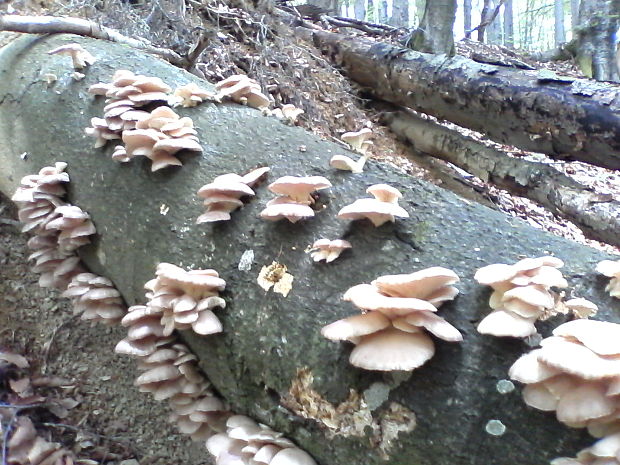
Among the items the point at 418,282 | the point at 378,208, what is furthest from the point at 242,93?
the point at 418,282

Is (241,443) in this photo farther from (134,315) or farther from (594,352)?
(594,352)

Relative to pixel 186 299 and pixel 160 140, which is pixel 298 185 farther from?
pixel 160 140

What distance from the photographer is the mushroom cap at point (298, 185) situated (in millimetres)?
2266

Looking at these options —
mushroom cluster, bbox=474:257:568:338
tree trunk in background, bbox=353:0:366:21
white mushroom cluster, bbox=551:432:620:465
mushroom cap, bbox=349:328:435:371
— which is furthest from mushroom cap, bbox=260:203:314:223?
tree trunk in background, bbox=353:0:366:21

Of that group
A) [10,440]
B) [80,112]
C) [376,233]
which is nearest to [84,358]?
[10,440]

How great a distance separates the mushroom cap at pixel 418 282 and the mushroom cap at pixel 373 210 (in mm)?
385

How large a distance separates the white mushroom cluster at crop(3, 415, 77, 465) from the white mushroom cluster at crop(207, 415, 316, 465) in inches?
64.1

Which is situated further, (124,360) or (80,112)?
(124,360)

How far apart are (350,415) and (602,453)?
0.86 meters

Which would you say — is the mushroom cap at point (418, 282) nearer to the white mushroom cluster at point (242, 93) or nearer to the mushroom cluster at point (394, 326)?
the mushroom cluster at point (394, 326)

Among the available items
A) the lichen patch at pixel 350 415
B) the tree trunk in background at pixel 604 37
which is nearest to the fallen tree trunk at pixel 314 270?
the lichen patch at pixel 350 415

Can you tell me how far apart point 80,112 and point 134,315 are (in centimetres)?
175

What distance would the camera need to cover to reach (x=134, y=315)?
7.49 feet

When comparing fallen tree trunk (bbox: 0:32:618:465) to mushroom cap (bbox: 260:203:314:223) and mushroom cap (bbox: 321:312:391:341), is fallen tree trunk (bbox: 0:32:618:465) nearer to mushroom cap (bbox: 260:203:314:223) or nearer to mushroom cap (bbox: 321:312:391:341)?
mushroom cap (bbox: 260:203:314:223)
